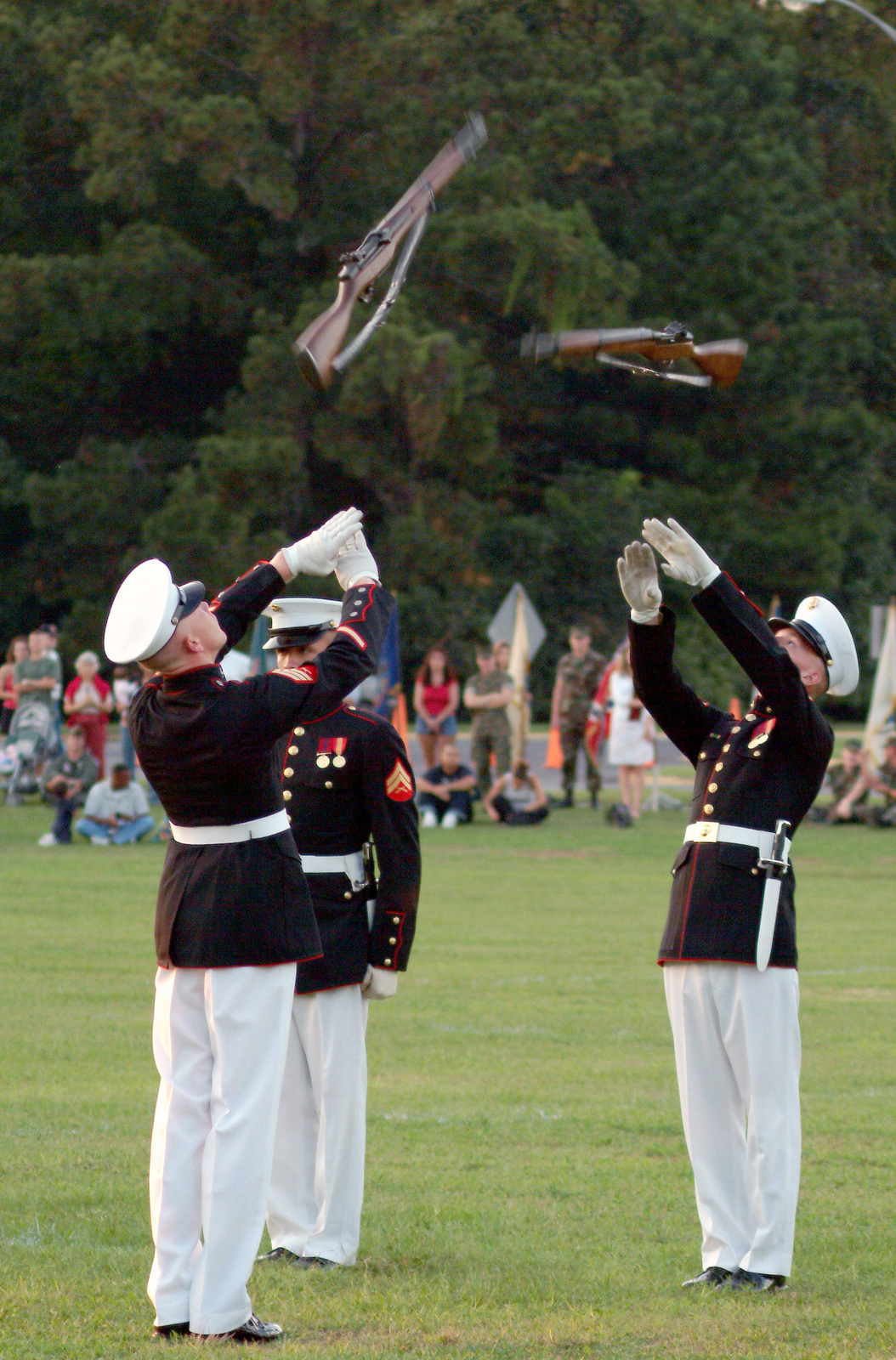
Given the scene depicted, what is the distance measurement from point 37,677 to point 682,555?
17.1m

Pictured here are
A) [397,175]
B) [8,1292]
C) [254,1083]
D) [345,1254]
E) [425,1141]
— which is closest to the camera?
[254,1083]

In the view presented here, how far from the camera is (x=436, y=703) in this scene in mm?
22594

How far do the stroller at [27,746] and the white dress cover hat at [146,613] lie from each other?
666 inches

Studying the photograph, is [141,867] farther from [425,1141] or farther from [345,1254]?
[345,1254]

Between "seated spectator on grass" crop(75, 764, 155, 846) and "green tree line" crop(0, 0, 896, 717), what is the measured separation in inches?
746

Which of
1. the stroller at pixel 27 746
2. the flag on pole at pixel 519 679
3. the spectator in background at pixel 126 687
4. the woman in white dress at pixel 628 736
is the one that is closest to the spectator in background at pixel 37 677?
the stroller at pixel 27 746

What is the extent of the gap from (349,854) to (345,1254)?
4.15 ft

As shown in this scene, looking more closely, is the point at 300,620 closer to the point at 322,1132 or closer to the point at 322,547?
the point at 322,547

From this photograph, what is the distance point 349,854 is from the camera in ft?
20.5

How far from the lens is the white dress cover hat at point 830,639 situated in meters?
6.13

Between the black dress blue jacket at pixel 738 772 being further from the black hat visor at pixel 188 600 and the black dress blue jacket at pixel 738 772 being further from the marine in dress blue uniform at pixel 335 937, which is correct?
the black hat visor at pixel 188 600

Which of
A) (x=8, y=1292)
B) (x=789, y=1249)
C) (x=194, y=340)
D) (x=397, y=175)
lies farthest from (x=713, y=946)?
(x=194, y=340)

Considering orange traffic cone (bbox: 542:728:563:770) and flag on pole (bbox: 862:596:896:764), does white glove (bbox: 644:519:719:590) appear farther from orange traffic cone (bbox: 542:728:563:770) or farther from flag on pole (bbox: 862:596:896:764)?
orange traffic cone (bbox: 542:728:563:770)

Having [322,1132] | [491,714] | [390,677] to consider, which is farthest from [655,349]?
[390,677]
